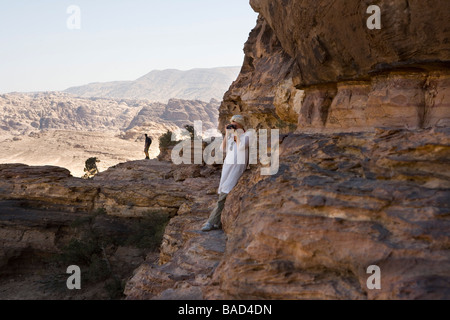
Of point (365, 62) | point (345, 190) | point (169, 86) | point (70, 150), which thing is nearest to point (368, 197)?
point (345, 190)

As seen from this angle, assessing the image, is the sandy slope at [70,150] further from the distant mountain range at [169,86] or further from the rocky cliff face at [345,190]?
the distant mountain range at [169,86]

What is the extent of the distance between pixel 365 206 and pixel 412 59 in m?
3.87

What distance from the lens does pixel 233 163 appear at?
16.2 feet

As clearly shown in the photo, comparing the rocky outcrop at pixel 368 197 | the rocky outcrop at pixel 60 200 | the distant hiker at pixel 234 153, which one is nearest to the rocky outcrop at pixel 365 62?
the rocky outcrop at pixel 368 197

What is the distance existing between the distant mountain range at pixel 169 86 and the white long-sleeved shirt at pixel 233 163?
135858mm

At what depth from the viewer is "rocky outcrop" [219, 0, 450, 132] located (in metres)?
5.54

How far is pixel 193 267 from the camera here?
4379 mm

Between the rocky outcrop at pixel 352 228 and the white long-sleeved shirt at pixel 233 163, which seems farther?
the white long-sleeved shirt at pixel 233 163

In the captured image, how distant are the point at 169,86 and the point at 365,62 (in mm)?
165255

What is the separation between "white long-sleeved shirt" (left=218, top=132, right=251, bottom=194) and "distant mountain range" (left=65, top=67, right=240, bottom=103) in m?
136

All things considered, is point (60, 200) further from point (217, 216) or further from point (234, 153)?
point (234, 153)

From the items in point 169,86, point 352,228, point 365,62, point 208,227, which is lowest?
point 208,227

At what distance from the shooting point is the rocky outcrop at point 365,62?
5.54 m

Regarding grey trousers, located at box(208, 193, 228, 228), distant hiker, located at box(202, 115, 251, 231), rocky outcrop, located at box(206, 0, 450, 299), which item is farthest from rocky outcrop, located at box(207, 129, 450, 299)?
grey trousers, located at box(208, 193, 228, 228)
